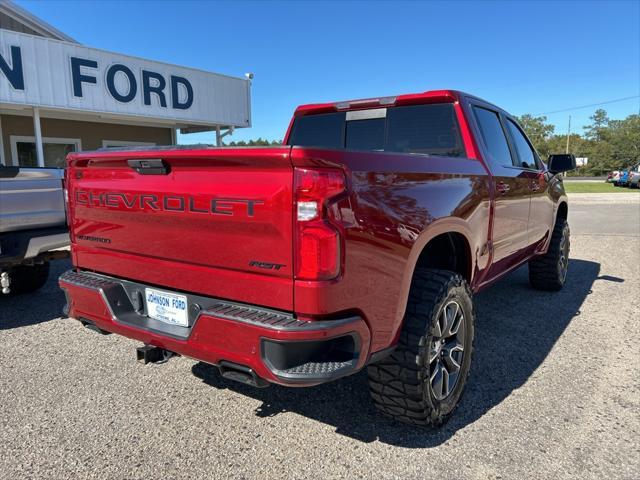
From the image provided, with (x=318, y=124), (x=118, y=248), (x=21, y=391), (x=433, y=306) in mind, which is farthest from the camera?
(x=318, y=124)

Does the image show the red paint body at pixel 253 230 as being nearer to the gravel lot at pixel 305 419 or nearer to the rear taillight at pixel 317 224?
the rear taillight at pixel 317 224

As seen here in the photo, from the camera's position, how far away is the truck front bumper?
6.37ft

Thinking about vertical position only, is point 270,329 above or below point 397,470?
above

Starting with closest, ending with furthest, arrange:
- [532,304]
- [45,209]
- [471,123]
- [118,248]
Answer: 1. [118,248]
2. [471,123]
3. [45,209]
4. [532,304]

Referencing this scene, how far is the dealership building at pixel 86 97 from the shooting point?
10.5m

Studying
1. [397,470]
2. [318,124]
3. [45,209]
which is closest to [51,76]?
[45,209]

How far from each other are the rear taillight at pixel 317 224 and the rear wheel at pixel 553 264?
411 centimetres

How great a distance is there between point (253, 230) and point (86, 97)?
37.7 feet

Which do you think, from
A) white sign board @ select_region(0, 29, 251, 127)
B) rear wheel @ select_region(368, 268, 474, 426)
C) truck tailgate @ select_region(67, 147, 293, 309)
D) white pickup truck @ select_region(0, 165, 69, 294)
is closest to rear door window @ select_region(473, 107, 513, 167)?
rear wheel @ select_region(368, 268, 474, 426)

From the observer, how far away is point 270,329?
194 centimetres

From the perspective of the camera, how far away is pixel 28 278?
5.40 metres

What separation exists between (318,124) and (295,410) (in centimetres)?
237

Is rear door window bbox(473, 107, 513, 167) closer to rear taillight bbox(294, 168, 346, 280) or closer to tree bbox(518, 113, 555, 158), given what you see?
rear taillight bbox(294, 168, 346, 280)

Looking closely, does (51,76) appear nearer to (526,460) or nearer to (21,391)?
(21,391)
